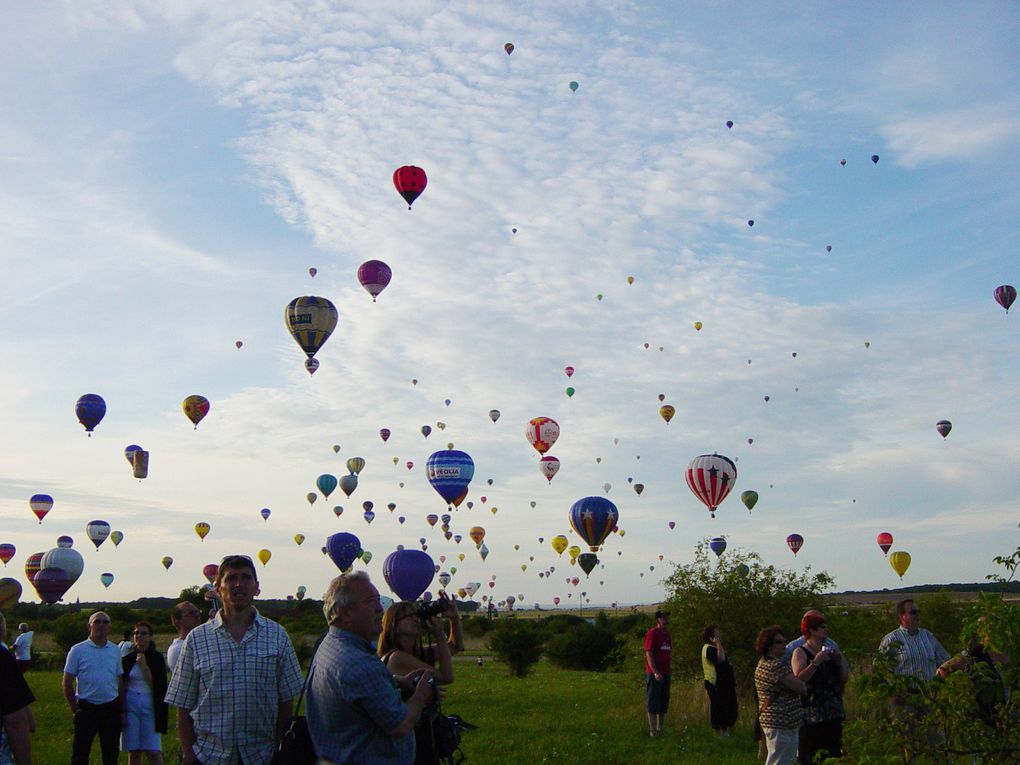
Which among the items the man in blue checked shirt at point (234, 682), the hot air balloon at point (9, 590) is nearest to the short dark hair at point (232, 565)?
the man in blue checked shirt at point (234, 682)

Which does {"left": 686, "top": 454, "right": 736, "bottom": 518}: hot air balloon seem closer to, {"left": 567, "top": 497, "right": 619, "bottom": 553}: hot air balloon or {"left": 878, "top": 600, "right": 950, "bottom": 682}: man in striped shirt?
{"left": 567, "top": 497, "right": 619, "bottom": 553}: hot air balloon

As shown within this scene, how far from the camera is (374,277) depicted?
36594 millimetres

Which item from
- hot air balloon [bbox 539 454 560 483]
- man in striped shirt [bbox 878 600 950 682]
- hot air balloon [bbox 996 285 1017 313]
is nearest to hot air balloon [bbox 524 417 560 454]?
hot air balloon [bbox 539 454 560 483]

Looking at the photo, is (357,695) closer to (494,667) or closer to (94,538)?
(494,667)

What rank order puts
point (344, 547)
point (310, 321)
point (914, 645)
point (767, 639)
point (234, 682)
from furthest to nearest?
point (344, 547) < point (310, 321) < point (914, 645) < point (767, 639) < point (234, 682)

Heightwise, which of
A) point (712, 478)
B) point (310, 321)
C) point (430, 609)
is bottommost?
point (430, 609)

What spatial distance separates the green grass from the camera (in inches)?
525

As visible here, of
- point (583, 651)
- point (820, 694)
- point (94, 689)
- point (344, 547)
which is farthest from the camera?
point (344, 547)

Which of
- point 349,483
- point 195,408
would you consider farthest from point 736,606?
point 349,483

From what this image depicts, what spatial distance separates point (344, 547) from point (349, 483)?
40.2 ft

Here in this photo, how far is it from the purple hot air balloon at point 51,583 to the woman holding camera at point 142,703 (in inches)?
1598

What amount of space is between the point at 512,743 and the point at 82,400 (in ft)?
114

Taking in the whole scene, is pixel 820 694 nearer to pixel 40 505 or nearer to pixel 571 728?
pixel 571 728

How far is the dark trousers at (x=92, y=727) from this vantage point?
9367 mm
